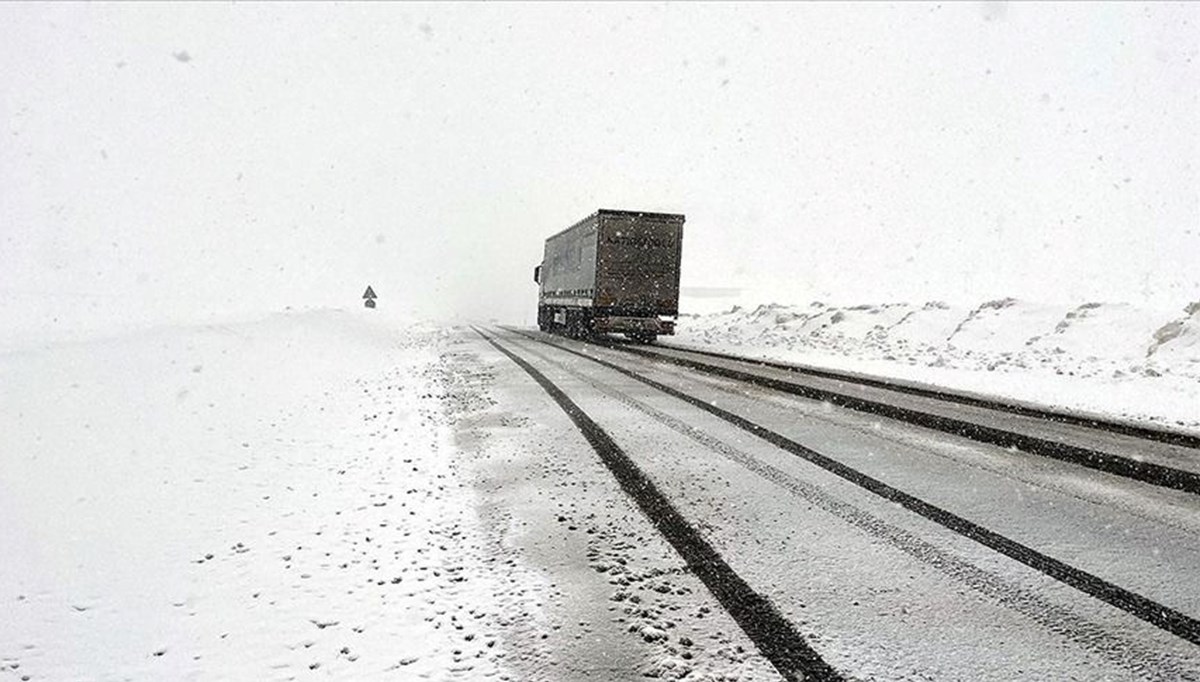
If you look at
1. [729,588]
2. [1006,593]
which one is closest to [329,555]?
[729,588]

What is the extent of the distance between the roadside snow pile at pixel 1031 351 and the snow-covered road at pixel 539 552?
20.4ft

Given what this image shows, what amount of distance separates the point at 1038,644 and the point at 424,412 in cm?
679

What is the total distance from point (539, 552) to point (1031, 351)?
19.2 metres

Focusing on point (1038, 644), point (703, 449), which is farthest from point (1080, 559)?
point (703, 449)

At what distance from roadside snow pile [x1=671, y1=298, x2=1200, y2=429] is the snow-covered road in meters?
6.23

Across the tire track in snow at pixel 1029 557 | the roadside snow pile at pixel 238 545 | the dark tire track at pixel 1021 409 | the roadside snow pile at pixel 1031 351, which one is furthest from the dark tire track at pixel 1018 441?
the roadside snow pile at pixel 238 545

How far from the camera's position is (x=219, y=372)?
11133mm

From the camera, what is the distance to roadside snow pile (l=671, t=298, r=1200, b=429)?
37.0 feet

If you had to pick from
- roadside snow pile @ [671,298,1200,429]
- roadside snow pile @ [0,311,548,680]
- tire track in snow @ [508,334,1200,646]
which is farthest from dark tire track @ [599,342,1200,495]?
roadside snow pile @ [0,311,548,680]

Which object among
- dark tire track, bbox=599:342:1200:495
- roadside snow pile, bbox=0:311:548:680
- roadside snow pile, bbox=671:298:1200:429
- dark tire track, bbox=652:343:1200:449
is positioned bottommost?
roadside snow pile, bbox=0:311:548:680

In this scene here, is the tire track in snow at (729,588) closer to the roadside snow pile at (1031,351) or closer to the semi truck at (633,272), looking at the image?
the roadside snow pile at (1031,351)

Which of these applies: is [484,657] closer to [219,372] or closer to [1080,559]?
[1080,559]

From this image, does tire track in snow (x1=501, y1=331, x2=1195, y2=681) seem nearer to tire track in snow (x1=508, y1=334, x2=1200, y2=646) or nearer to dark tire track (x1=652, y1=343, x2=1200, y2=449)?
tire track in snow (x1=508, y1=334, x2=1200, y2=646)

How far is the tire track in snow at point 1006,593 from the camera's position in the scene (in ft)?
8.00
